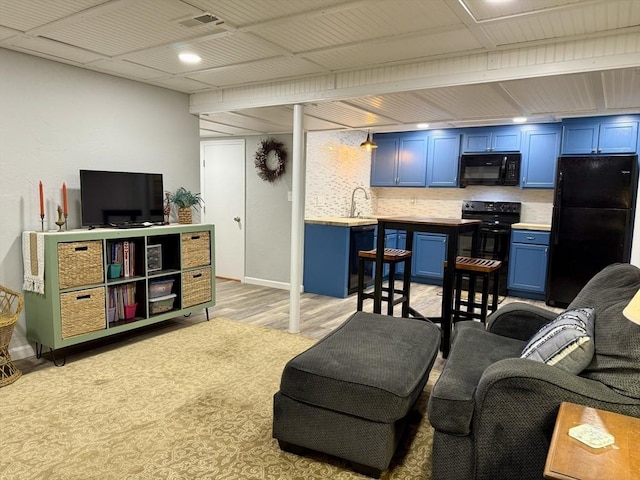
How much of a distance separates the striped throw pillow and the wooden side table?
36 cm

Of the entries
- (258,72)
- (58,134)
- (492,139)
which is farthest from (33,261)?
(492,139)

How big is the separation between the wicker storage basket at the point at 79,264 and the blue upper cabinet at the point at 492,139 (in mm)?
4944

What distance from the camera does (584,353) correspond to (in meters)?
1.73

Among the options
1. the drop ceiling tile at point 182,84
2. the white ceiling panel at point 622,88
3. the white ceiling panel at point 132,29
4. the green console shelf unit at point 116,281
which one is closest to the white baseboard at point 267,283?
the green console shelf unit at point 116,281

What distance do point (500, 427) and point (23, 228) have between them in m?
3.49

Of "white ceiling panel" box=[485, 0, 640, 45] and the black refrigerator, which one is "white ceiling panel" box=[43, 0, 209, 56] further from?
the black refrigerator

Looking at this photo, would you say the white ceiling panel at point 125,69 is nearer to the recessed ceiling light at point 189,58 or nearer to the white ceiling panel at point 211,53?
the white ceiling panel at point 211,53

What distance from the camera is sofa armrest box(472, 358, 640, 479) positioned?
158 centimetres

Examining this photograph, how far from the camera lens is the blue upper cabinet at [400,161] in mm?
6492

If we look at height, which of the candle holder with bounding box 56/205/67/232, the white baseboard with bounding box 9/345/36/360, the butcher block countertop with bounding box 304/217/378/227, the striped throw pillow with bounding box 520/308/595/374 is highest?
the candle holder with bounding box 56/205/67/232

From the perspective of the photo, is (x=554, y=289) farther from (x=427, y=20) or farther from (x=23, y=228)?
(x=23, y=228)

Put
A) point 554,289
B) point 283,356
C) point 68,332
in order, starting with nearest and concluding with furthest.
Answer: point 68,332 < point 283,356 < point 554,289

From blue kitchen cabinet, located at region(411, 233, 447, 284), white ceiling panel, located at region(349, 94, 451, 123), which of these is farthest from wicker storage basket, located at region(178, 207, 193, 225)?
blue kitchen cabinet, located at region(411, 233, 447, 284)

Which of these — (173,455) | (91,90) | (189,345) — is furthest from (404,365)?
(91,90)
